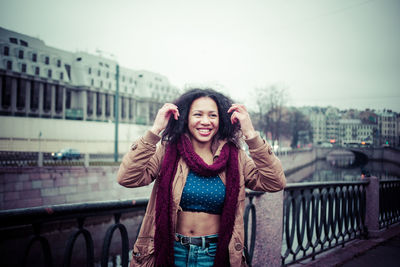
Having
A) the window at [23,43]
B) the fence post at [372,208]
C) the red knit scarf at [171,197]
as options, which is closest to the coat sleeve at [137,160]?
the red knit scarf at [171,197]

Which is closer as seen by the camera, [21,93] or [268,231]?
[268,231]

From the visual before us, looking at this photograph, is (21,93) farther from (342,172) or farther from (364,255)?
(342,172)

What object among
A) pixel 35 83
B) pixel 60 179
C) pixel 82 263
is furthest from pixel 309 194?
pixel 35 83

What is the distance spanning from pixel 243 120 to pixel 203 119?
1.01ft

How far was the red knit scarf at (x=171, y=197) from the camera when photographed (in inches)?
70.3

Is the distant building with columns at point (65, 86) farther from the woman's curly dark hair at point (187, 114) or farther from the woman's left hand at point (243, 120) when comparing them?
the woman's left hand at point (243, 120)

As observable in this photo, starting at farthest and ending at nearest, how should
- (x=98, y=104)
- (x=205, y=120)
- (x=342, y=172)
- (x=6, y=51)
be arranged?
(x=98, y=104) → (x=342, y=172) → (x=6, y=51) → (x=205, y=120)

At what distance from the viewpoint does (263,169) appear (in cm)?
198

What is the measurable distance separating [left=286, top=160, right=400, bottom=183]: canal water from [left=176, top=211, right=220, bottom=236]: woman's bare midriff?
193 inches

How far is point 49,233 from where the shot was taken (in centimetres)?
1236

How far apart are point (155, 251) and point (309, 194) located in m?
3.00

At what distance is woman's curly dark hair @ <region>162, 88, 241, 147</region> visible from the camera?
2.14 m

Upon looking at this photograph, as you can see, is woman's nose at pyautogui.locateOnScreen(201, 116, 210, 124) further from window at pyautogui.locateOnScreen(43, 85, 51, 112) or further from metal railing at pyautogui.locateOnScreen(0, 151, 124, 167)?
window at pyautogui.locateOnScreen(43, 85, 51, 112)

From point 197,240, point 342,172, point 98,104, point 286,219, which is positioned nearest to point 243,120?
point 197,240
